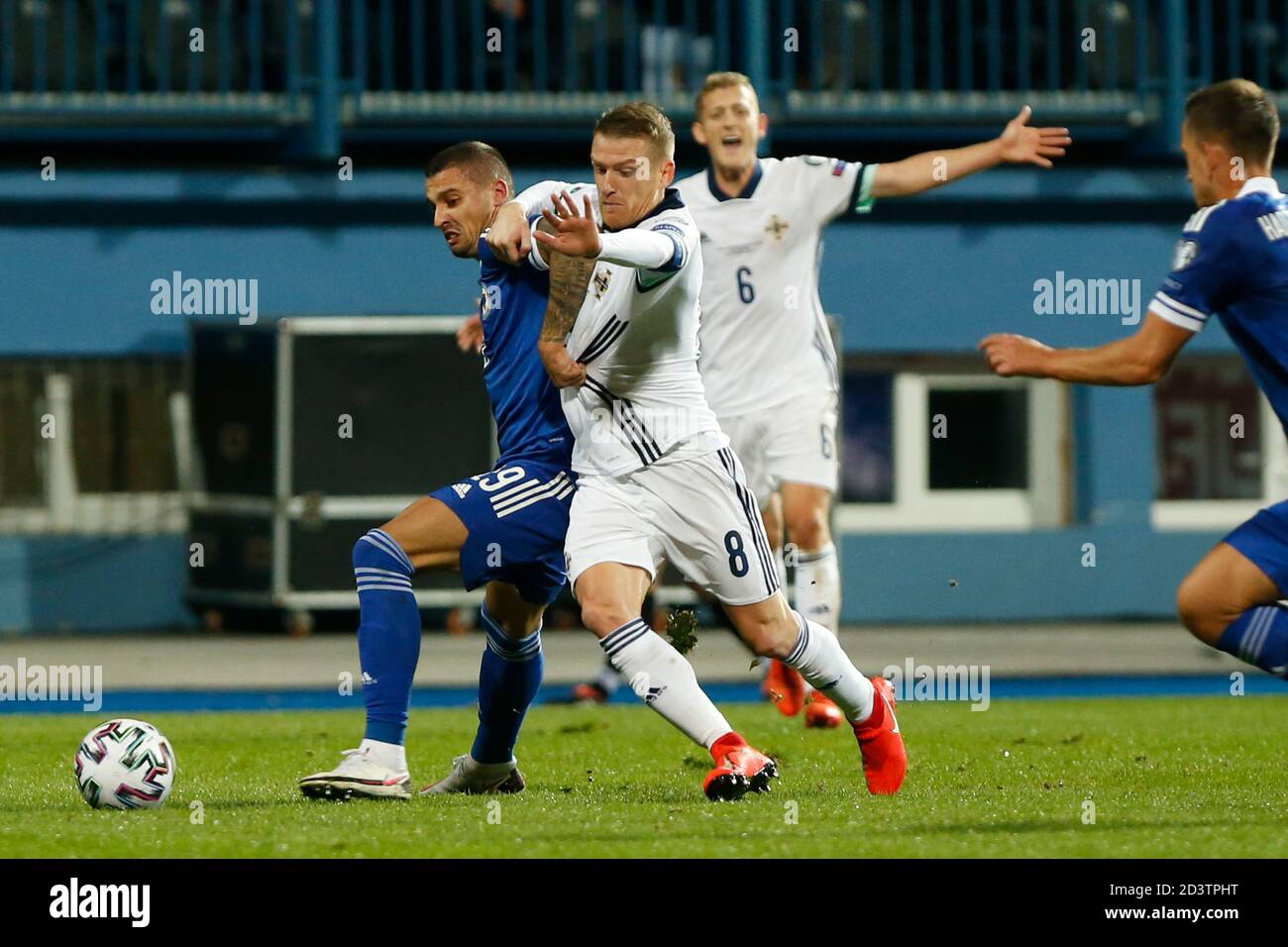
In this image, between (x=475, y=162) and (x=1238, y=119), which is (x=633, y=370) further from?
(x=1238, y=119)

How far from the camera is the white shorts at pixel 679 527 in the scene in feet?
21.1

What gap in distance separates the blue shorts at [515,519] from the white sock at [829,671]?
77 centimetres

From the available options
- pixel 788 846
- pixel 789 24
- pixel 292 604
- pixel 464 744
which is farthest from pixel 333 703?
pixel 789 24

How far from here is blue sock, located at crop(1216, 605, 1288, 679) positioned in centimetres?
604

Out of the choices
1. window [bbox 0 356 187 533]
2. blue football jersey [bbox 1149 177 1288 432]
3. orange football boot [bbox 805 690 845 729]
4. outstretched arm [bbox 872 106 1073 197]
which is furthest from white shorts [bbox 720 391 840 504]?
window [bbox 0 356 187 533]

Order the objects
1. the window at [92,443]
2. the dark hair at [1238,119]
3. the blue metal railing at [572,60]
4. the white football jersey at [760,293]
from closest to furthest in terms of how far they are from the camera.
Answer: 1. the dark hair at [1238,119]
2. the white football jersey at [760,293]
3. the blue metal railing at [572,60]
4. the window at [92,443]

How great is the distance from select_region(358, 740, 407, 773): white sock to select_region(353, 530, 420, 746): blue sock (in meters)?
0.02

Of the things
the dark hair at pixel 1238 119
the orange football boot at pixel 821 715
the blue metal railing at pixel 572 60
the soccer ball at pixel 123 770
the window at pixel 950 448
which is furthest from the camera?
the window at pixel 950 448

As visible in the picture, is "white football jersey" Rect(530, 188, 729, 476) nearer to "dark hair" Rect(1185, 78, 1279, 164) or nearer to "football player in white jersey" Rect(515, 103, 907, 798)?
"football player in white jersey" Rect(515, 103, 907, 798)

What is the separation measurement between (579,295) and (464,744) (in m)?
3.14

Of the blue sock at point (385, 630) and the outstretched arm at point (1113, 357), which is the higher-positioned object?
the outstretched arm at point (1113, 357)

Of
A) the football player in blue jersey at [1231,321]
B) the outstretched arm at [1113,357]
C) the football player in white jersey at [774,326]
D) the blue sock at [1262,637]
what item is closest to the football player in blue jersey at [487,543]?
the outstretched arm at [1113,357]

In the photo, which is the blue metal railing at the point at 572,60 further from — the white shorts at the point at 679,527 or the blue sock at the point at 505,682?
the white shorts at the point at 679,527

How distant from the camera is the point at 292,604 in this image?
1622cm
